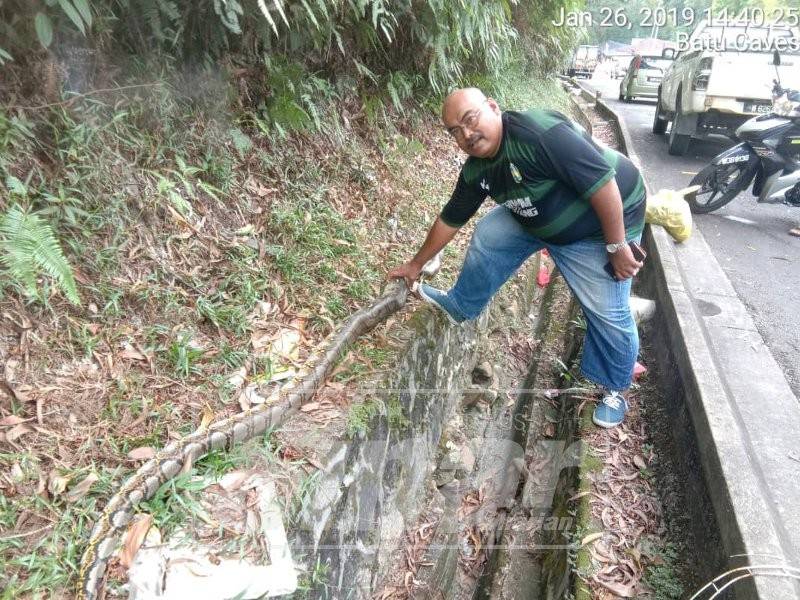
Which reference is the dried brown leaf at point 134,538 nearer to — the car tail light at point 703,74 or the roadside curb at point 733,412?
the roadside curb at point 733,412

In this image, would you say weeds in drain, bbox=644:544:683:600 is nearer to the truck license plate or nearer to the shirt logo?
the shirt logo

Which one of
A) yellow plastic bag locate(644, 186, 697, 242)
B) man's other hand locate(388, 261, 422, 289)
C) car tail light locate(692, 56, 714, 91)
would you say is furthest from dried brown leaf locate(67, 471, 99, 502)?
car tail light locate(692, 56, 714, 91)

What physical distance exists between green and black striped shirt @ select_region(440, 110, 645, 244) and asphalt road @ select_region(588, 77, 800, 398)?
200 cm

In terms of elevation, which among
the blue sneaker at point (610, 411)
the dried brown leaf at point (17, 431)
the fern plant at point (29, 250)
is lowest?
the blue sneaker at point (610, 411)

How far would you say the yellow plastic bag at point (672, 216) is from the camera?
16.3 feet

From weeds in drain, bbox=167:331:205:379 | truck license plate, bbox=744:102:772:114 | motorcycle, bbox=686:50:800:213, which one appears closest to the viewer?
weeds in drain, bbox=167:331:205:379

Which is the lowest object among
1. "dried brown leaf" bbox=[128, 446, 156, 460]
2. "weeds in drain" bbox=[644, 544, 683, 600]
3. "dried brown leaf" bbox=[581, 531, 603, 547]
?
"weeds in drain" bbox=[644, 544, 683, 600]

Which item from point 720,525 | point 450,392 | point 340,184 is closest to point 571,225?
point 720,525

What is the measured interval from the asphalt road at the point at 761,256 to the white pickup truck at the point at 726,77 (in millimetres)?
754

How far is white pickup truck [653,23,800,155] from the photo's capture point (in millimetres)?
7734

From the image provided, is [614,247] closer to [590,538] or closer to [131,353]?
[590,538]

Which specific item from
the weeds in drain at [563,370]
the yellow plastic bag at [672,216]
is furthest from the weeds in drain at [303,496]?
the yellow plastic bag at [672,216]

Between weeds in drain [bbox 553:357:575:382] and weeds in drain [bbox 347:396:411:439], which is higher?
weeds in drain [bbox 347:396:411:439]

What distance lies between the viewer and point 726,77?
7.89m
